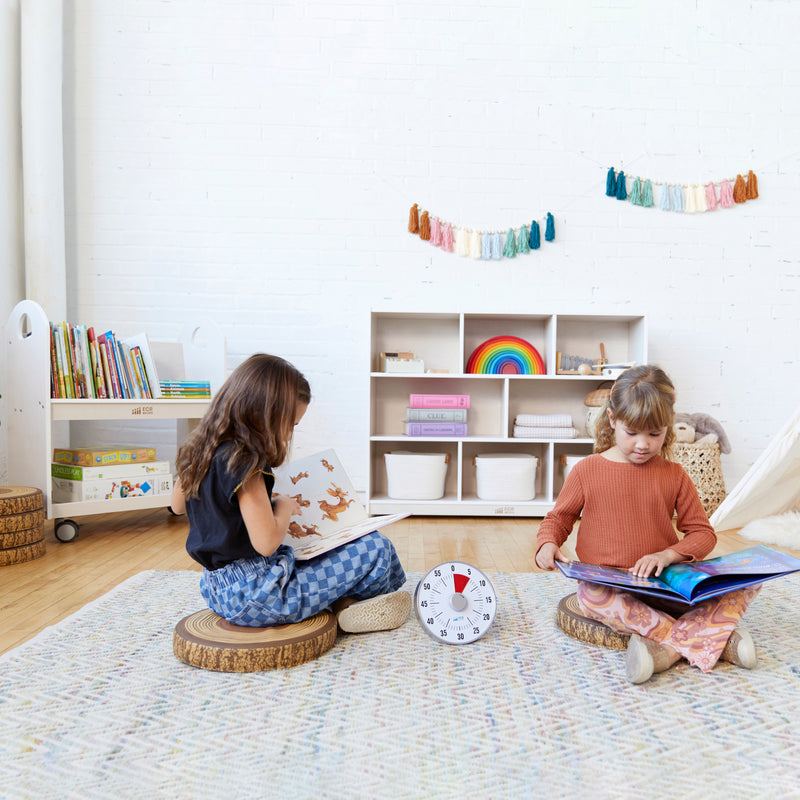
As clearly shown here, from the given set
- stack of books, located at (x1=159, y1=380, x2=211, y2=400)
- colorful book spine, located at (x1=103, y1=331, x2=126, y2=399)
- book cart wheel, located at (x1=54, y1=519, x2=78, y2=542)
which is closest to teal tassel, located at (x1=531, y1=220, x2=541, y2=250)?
stack of books, located at (x1=159, y1=380, x2=211, y2=400)

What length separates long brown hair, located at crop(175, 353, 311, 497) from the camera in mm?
1372

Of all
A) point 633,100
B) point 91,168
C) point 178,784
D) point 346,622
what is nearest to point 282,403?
point 346,622

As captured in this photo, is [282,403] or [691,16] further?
[691,16]

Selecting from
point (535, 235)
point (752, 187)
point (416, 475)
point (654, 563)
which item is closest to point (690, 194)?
point (752, 187)

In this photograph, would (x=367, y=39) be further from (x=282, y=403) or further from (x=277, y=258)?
(x=282, y=403)

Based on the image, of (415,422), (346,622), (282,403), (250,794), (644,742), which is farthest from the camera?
(415,422)

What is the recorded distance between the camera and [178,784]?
95 centimetres

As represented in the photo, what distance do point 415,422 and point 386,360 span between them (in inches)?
12.5

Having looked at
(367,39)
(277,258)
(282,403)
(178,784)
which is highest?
(367,39)

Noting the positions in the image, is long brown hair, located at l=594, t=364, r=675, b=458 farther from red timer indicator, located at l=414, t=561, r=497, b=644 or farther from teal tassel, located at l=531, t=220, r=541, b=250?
teal tassel, located at l=531, t=220, r=541, b=250

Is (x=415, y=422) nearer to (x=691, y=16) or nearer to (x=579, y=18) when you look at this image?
(x=579, y=18)

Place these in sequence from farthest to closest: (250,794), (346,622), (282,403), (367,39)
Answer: (367,39), (346,622), (282,403), (250,794)

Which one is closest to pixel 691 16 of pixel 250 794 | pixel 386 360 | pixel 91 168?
pixel 386 360

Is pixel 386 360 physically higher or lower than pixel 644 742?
higher
